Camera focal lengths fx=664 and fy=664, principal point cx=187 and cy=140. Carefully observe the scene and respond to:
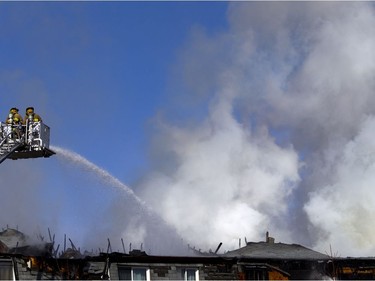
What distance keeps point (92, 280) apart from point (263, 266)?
9189 mm

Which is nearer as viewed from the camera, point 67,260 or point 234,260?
point 67,260

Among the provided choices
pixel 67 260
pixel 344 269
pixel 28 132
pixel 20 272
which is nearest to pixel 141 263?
pixel 67 260

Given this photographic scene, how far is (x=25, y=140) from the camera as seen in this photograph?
3244 centimetres

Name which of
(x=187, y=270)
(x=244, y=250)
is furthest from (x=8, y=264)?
Answer: (x=244, y=250)

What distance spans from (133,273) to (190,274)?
118 inches

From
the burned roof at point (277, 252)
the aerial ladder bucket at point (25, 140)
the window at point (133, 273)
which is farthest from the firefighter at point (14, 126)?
the burned roof at point (277, 252)

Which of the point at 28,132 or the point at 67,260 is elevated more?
the point at 28,132

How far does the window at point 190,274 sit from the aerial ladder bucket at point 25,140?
8.97 metres

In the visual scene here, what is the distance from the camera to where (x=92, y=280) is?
2961 cm

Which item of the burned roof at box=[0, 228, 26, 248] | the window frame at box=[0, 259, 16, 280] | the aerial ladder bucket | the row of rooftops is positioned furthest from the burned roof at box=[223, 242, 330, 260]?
the window frame at box=[0, 259, 16, 280]

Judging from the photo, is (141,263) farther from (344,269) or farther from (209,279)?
(344,269)

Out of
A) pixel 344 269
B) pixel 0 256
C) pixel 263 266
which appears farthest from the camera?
pixel 344 269

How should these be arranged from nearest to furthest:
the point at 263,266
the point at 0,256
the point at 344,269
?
the point at 0,256 < the point at 263,266 < the point at 344,269

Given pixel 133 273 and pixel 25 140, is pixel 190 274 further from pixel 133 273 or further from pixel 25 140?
pixel 25 140
